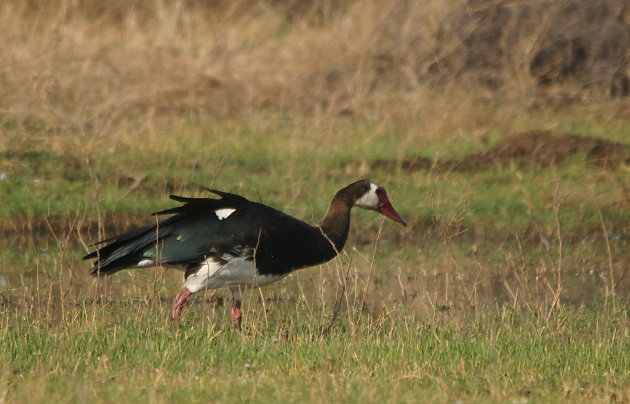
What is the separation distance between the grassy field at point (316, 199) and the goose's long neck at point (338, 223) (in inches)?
10.2

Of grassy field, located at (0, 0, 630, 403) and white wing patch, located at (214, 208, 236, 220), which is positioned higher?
white wing patch, located at (214, 208, 236, 220)

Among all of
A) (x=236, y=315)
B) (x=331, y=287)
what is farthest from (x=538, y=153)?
(x=236, y=315)

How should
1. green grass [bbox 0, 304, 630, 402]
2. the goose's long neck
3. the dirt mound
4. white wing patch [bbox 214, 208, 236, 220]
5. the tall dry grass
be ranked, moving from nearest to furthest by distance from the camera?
green grass [bbox 0, 304, 630, 402] → white wing patch [bbox 214, 208, 236, 220] → the goose's long neck → the dirt mound → the tall dry grass

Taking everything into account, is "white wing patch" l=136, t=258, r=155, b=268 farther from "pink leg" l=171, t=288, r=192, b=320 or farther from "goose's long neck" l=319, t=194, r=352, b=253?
"goose's long neck" l=319, t=194, r=352, b=253

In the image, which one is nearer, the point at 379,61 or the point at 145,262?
the point at 145,262

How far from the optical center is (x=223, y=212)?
7.40 m

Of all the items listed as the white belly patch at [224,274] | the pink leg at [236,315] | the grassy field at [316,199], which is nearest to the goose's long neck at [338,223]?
the grassy field at [316,199]

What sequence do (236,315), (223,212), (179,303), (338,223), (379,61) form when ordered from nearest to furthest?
(236,315), (179,303), (223,212), (338,223), (379,61)

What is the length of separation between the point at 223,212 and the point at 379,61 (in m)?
8.42

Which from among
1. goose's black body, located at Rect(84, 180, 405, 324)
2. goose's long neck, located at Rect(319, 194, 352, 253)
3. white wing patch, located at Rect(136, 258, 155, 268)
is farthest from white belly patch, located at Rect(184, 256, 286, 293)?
goose's long neck, located at Rect(319, 194, 352, 253)

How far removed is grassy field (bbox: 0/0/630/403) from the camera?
577 cm

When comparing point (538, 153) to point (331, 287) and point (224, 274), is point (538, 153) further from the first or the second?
point (224, 274)

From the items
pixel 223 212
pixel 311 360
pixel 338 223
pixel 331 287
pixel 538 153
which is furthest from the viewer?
pixel 538 153

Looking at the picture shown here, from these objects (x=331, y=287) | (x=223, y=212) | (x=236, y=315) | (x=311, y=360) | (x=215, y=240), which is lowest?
(x=331, y=287)
